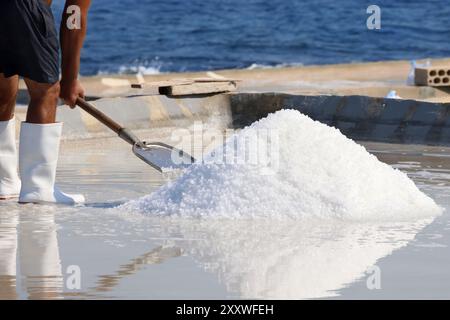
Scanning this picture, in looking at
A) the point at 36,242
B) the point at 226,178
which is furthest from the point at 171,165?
the point at 36,242

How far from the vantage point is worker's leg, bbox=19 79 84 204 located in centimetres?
678

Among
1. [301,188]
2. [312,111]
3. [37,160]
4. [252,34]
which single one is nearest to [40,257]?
[37,160]

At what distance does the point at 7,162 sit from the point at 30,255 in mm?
1592

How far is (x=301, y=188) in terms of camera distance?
6.50 metres

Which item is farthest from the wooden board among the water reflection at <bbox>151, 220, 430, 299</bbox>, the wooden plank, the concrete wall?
the water reflection at <bbox>151, 220, 430, 299</bbox>

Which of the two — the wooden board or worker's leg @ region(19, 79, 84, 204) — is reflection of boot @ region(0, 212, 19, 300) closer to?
worker's leg @ region(19, 79, 84, 204)

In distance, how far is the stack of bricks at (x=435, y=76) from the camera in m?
12.3

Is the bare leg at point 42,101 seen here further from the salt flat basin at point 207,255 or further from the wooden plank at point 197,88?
the wooden plank at point 197,88

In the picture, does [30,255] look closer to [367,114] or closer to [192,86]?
[367,114]

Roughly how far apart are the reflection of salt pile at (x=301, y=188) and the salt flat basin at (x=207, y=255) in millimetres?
109

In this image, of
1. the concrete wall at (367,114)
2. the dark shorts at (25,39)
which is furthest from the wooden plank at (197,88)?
the dark shorts at (25,39)

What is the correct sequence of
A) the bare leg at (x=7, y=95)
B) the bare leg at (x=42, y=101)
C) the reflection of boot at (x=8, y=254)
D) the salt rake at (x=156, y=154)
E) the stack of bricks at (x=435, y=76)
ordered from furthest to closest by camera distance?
the stack of bricks at (x=435, y=76), the salt rake at (x=156, y=154), the bare leg at (x=7, y=95), the bare leg at (x=42, y=101), the reflection of boot at (x=8, y=254)

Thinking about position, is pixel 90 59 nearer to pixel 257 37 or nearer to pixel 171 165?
pixel 257 37

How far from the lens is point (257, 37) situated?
35.6 m
